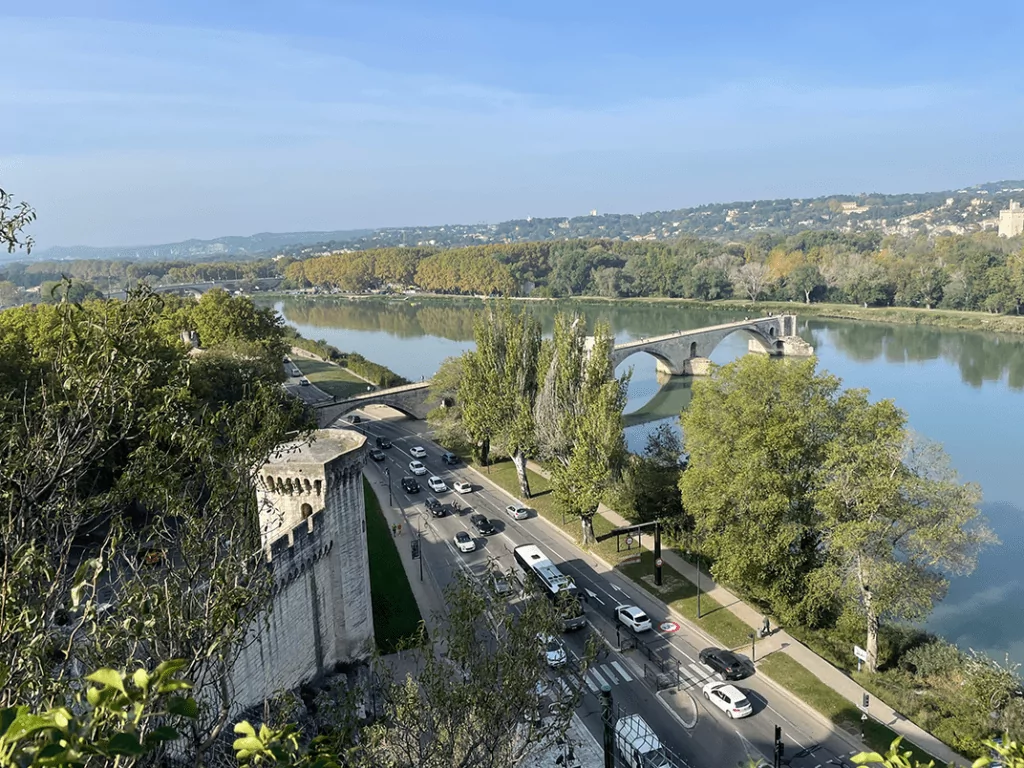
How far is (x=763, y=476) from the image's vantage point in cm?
1877

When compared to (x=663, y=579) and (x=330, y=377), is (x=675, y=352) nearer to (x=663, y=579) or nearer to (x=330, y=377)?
(x=330, y=377)

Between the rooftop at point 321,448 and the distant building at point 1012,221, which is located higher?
the distant building at point 1012,221

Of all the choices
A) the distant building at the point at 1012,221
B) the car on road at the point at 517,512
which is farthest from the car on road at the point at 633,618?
the distant building at the point at 1012,221

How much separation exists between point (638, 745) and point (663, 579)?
8047mm

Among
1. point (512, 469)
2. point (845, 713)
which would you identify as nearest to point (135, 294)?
point (845, 713)

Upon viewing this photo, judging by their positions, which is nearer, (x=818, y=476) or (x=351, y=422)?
(x=818, y=476)

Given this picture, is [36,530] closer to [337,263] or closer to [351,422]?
[351,422]

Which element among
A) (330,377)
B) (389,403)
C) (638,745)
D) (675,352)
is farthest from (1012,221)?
(638,745)

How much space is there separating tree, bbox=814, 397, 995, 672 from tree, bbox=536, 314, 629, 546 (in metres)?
6.92

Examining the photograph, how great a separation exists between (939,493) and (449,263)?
361 ft

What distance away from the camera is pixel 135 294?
644 centimetres

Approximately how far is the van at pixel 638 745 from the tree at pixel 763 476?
18.0 ft

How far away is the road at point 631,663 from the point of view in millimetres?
14719

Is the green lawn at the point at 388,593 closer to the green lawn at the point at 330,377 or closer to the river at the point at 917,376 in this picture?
the river at the point at 917,376
